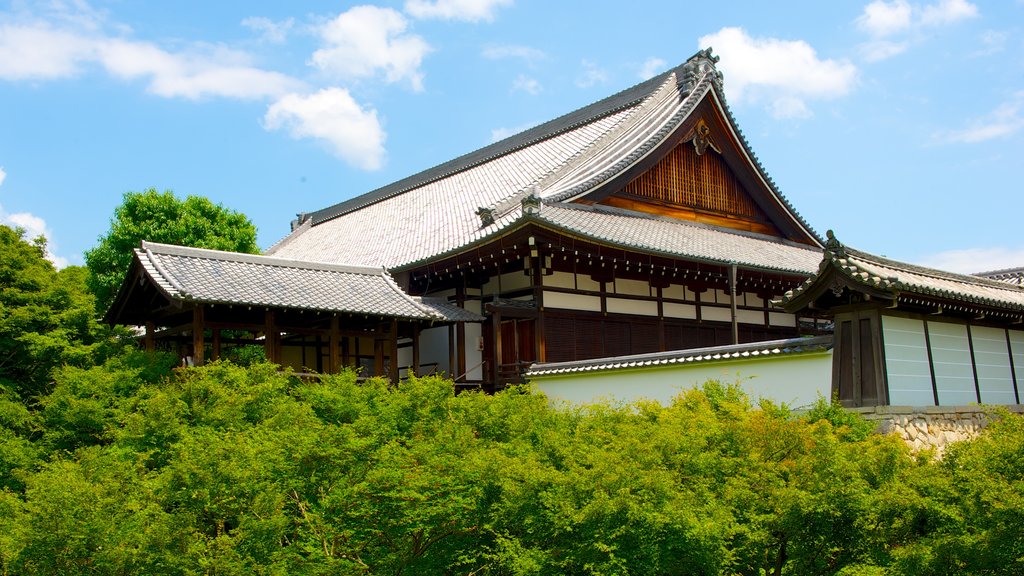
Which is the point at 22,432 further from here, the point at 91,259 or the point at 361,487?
the point at 91,259

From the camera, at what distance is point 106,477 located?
29.0 feet

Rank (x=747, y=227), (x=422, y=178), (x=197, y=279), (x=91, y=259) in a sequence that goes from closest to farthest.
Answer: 1. (x=197, y=279)
2. (x=747, y=227)
3. (x=91, y=259)
4. (x=422, y=178)

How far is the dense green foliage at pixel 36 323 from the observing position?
15273mm

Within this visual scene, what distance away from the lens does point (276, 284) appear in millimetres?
16000

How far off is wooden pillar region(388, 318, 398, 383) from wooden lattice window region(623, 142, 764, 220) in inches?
312

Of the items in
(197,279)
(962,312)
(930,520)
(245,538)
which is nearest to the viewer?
(930,520)

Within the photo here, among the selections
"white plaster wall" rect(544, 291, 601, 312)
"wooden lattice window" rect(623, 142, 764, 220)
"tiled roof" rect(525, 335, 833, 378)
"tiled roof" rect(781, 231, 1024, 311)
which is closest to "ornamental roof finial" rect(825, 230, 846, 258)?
"tiled roof" rect(781, 231, 1024, 311)

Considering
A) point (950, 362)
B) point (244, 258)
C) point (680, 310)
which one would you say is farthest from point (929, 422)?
point (244, 258)

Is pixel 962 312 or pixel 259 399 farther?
pixel 962 312

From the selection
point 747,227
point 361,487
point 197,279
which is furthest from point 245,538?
point 747,227

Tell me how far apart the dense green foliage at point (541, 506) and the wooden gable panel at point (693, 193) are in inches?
497

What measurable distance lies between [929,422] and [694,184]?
12.3m

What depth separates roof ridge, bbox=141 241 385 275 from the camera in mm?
15883

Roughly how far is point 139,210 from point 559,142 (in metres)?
14.1
